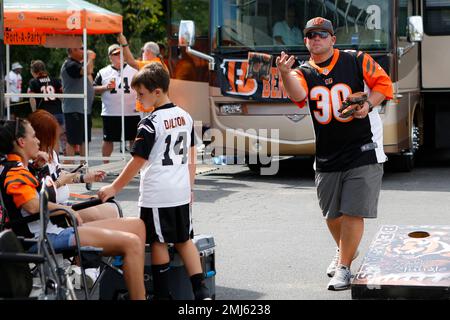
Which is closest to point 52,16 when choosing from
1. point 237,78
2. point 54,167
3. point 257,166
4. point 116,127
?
point 116,127

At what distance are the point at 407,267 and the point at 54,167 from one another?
254 cm

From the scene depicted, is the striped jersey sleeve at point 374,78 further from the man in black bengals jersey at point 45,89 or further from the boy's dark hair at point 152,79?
the man in black bengals jersey at point 45,89

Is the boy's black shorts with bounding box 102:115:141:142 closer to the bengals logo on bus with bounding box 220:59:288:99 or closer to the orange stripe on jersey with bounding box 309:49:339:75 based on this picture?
the bengals logo on bus with bounding box 220:59:288:99

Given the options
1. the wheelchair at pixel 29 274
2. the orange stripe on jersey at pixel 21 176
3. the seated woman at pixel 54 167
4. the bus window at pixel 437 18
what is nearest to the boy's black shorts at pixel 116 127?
the bus window at pixel 437 18

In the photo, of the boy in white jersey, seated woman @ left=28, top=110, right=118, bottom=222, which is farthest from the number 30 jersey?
seated woman @ left=28, top=110, right=118, bottom=222

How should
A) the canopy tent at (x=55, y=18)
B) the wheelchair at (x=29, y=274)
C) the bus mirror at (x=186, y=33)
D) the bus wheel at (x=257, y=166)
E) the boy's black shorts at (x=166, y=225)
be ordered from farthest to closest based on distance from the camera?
the bus wheel at (x=257, y=166) < the bus mirror at (x=186, y=33) < the canopy tent at (x=55, y=18) < the boy's black shorts at (x=166, y=225) < the wheelchair at (x=29, y=274)

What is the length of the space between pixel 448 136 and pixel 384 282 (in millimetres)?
10047

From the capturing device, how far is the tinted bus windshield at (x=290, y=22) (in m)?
14.2

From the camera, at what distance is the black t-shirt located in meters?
16.7

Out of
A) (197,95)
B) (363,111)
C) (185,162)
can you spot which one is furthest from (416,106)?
(185,162)

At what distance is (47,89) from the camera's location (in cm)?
1708

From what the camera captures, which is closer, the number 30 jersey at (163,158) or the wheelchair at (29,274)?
the wheelchair at (29,274)

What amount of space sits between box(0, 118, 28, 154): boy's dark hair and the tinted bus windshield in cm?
824

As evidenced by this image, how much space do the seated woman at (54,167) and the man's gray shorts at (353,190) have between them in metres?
1.54
